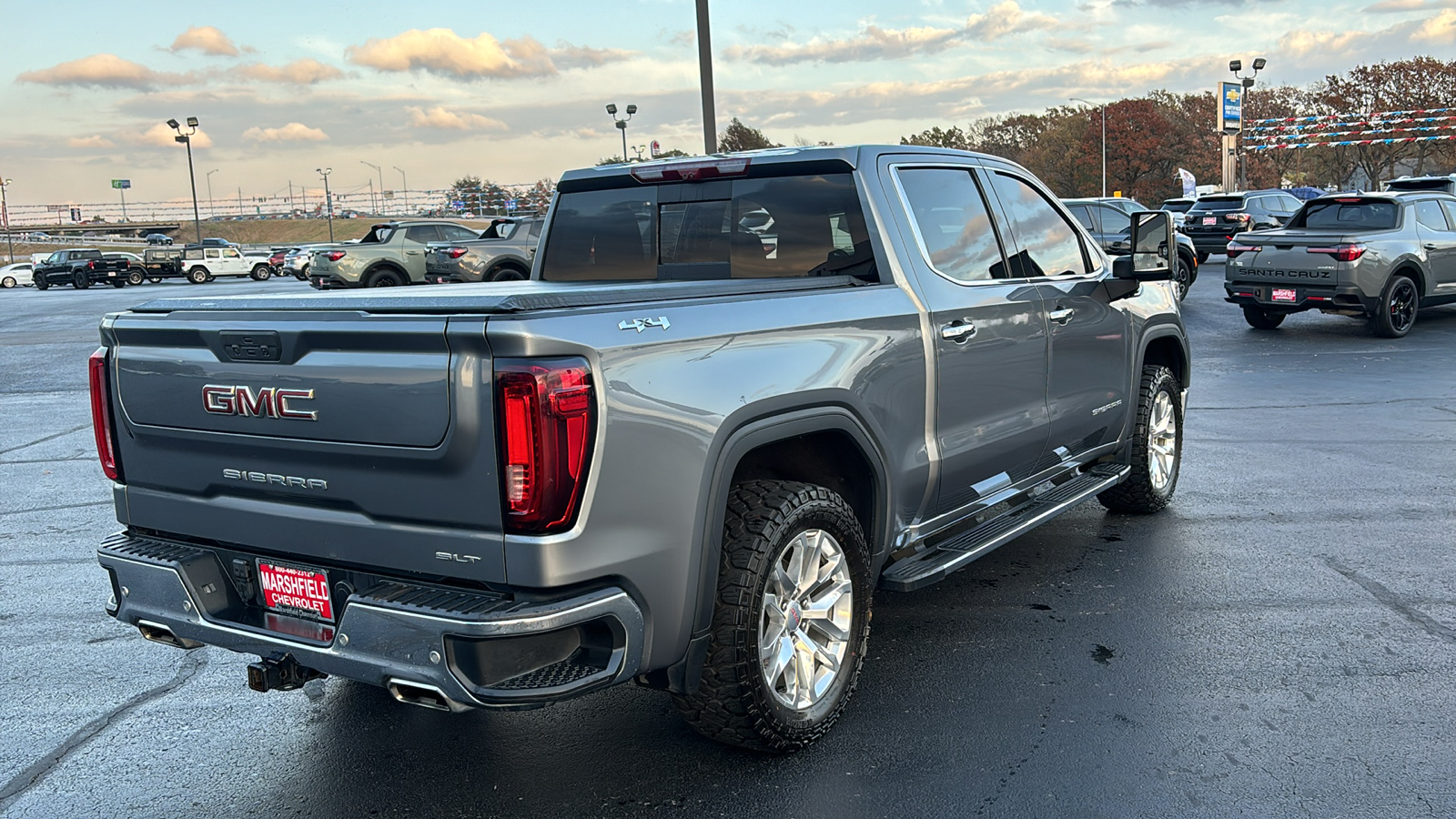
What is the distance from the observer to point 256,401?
3174 millimetres

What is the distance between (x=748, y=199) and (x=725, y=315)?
1382mm

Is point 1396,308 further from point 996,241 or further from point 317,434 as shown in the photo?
point 317,434

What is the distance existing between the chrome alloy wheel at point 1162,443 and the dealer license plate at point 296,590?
457cm

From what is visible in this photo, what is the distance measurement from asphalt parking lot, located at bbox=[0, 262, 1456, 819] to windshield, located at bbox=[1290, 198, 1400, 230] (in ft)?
31.9

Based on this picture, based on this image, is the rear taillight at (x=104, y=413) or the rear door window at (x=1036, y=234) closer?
the rear taillight at (x=104, y=413)

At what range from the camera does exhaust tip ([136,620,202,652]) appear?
11.3 ft

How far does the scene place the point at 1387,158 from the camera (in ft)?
218

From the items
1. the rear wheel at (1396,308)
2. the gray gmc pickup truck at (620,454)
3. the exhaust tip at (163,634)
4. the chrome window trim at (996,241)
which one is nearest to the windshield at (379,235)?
the rear wheel at (1396,308)

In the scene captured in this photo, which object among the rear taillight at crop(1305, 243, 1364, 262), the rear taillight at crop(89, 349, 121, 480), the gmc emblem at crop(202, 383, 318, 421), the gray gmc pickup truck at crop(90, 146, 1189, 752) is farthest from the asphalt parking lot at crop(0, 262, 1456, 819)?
the rear taillight at crop(1305, 243, 1364, 262)

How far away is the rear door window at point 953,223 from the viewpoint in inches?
179

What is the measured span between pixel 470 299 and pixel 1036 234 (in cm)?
316

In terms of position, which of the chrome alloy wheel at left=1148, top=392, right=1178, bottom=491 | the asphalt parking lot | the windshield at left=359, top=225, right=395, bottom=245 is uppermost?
the windshield at left=359, top=225, right=395, bottom=245

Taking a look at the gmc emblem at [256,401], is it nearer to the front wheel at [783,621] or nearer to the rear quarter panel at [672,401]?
the rear quarter panel at [672,401]

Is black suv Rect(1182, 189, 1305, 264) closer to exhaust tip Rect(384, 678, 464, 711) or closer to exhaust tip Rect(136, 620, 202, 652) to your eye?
exhaust tip Rect(136, 620, 202, 652)
